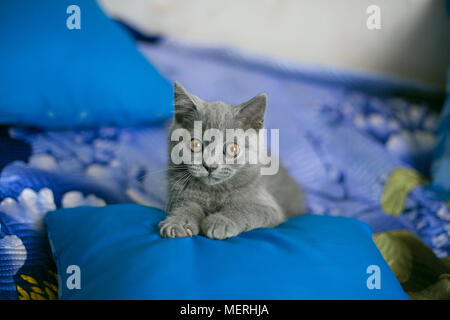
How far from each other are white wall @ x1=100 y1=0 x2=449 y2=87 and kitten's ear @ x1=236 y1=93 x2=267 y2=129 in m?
1.36

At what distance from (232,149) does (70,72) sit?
2.79 ft

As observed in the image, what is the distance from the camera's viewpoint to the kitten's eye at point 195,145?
35.4 inches

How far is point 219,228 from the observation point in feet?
2.78

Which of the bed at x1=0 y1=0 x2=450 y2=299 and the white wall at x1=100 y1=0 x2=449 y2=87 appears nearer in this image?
the bed at x1=0 y1=0 x2=450 y2=299

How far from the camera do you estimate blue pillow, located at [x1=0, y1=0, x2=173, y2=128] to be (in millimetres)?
1332

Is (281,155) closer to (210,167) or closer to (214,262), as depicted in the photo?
(210,167)

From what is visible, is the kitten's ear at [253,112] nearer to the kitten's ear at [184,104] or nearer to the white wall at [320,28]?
the kitten's ear at [184,104]

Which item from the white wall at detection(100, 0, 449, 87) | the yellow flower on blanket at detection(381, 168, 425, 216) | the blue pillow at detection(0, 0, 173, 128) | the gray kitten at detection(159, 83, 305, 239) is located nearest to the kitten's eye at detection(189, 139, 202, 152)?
the gray kitten at detection(159, 83, 305, 239)

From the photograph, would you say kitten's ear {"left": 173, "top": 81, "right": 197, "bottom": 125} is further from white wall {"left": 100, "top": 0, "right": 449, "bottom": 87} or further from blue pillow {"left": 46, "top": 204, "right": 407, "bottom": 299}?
white wall {"left": 100, "top": 0, "right": 449, "bottom": 87}

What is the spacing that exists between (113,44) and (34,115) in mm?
445

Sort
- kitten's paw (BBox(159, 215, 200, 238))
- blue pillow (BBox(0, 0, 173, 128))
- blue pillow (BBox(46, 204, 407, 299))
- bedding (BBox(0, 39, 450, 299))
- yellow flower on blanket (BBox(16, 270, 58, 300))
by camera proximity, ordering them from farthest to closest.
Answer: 1. blue pillow (BBox(0, 0, 173, 128))
2. bedding (BBox(0, 39, 450, 299))
3. yellow flower on blanket (BBox(16, 270, 58, 300))
4. kitten's paw (BBox(159, 215, 200, 238))
5. blue pillow (BBox(46, 204, 407, 299))

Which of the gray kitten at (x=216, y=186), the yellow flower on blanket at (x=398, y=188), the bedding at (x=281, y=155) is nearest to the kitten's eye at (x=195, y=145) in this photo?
the gray kitten at (x=216, y=186)

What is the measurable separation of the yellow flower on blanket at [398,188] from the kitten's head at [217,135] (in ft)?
2.45

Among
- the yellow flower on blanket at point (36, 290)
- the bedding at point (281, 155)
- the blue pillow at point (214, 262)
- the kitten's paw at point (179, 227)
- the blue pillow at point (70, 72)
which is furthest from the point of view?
the blue pillow at point (70, 72)
